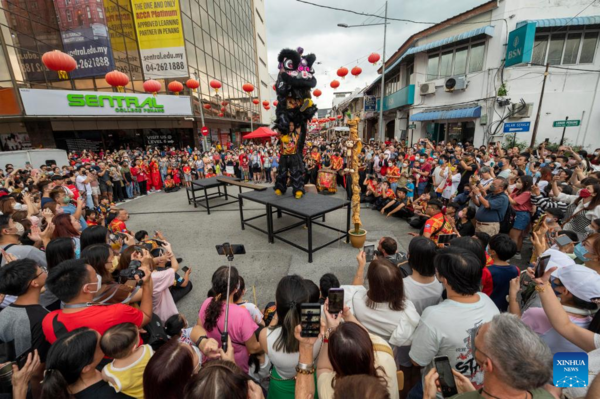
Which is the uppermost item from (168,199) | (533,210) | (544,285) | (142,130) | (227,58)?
(227,58)

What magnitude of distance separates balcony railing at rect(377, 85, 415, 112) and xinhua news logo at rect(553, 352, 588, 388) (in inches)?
674

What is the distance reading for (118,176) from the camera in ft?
31.3

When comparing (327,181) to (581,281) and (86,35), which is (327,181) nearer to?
(581,281)

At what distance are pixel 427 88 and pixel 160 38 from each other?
52.2ft

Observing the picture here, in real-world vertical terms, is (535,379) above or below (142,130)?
below

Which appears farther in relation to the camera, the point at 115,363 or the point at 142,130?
the point at 142,130

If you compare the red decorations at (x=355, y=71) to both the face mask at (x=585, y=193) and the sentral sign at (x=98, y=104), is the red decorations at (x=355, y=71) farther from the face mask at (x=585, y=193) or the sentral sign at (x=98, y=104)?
the sentral sign at (x=98, y=104)

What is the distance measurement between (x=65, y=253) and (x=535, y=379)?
3777mm

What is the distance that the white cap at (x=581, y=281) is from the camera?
1518 mm

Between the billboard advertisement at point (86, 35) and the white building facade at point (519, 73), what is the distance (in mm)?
16624

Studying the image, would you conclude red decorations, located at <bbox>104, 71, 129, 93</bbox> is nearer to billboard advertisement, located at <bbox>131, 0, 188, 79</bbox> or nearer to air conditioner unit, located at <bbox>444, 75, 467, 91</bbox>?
billboard advertisement, located at <bbox>131, 0, 188, 79</bbox>

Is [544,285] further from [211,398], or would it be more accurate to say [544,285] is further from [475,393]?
[211,398]

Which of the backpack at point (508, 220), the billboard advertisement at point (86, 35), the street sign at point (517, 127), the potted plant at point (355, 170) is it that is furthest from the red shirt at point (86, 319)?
the billboard advertisement at point (86, 35)

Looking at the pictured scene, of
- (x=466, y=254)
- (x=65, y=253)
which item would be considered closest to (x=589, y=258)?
(x=466, y=254)
